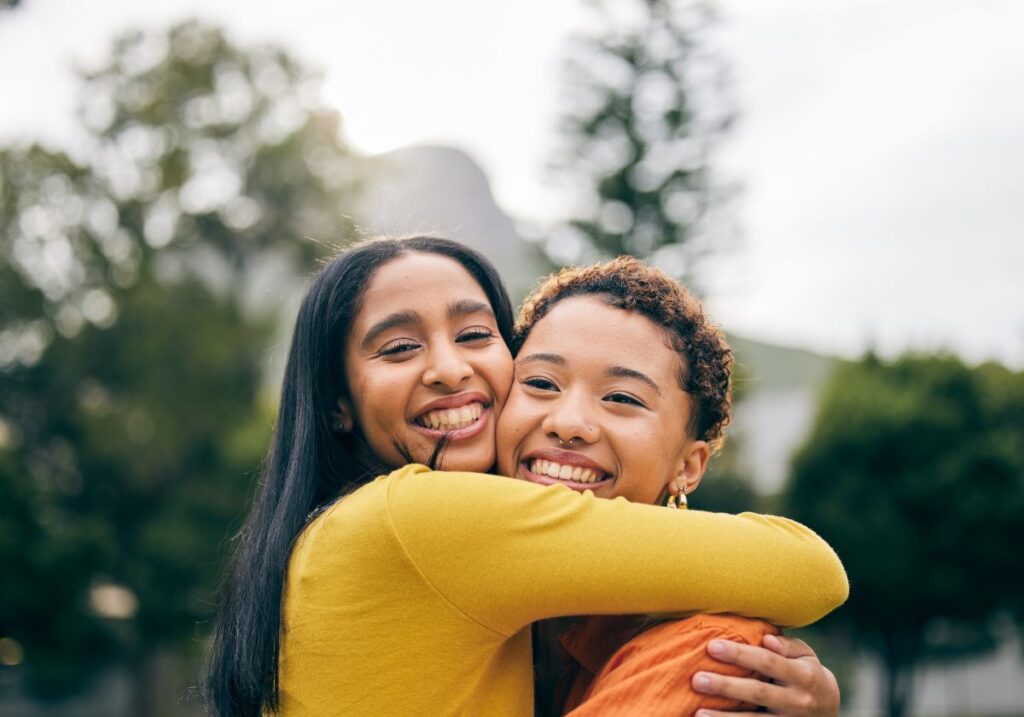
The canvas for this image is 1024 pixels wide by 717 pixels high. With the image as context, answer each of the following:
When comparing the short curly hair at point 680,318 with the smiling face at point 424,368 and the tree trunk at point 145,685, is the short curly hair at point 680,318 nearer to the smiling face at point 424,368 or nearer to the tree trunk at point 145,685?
the smiling face at point 424,368

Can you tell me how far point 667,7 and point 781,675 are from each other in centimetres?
2015

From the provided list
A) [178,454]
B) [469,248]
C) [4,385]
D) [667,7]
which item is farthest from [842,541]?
[4,385]

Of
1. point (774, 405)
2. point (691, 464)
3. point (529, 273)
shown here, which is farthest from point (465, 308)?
point (774, 405)

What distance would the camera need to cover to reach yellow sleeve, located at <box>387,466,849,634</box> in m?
2.22

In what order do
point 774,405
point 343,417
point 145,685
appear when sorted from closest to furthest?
1. point 343,417
2. point 145,685
3. point 774,405

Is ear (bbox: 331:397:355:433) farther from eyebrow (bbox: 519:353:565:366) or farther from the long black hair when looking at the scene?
eyebrow (bbox: 519:353:565:366)

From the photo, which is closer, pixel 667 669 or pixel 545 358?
pixel 667 669

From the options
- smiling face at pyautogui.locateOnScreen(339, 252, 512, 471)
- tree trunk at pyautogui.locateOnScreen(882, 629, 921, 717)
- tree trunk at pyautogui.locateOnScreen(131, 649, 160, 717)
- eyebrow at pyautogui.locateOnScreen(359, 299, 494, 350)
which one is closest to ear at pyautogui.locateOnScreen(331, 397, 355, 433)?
smiling face at pyautogui.locateOnScreen(339, 252, 512, 471)

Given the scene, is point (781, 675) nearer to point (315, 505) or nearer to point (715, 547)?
point (715, 547)

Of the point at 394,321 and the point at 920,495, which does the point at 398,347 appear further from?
the point at 920,495

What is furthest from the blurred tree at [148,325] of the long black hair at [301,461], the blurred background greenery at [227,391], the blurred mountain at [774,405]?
the long black hair at [301,461]

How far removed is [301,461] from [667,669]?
1.13 meters

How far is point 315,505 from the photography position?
2.81m

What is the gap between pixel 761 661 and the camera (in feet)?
7.55
